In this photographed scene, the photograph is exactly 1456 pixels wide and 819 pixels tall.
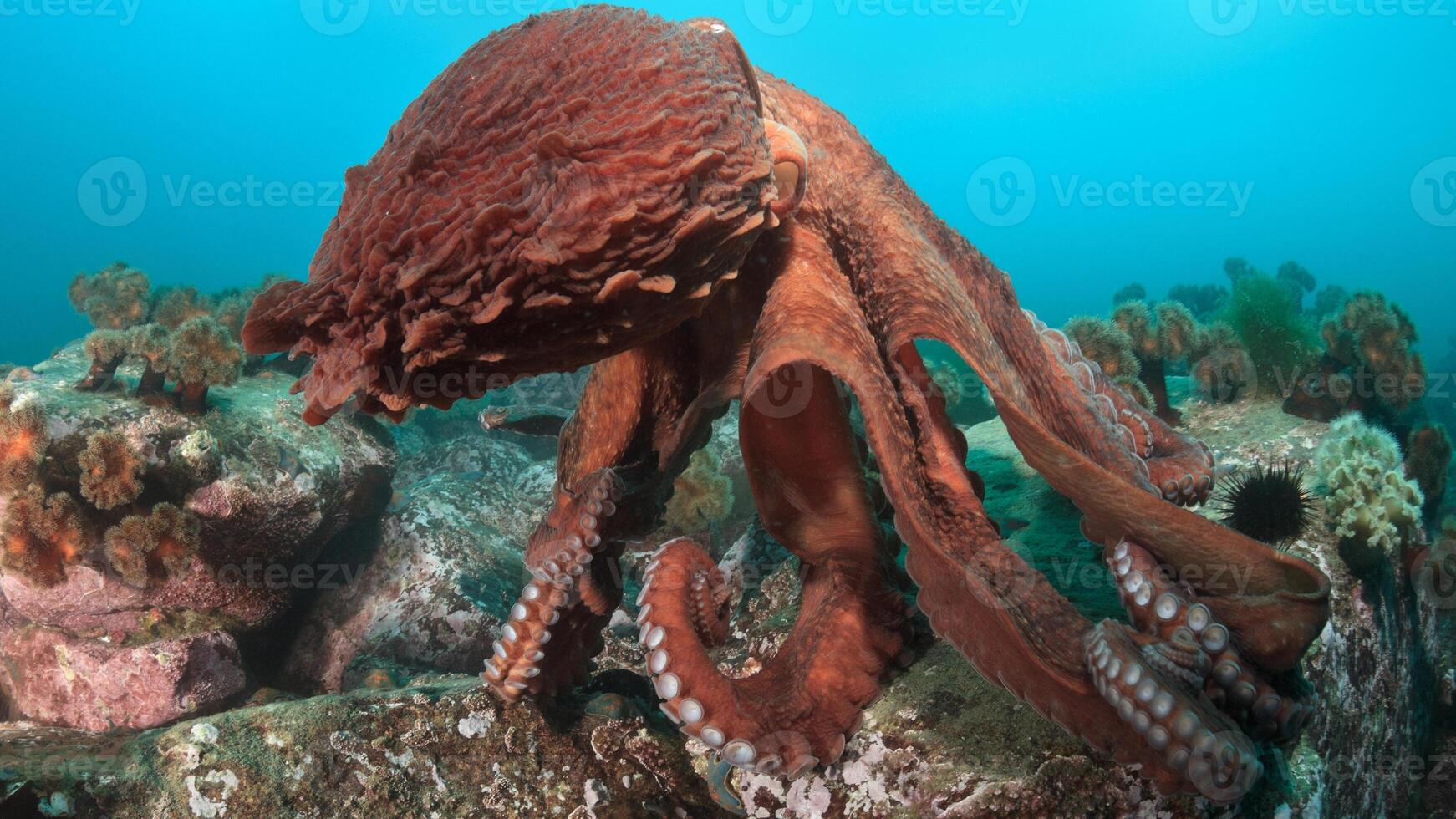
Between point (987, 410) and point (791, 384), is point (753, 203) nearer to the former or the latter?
point (791, 384)

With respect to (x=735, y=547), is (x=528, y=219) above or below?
below

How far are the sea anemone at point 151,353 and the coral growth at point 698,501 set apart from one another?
3891 millimetres

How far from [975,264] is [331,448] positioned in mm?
→ 4977

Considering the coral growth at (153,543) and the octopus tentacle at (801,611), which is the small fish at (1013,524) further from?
the coral growth at (153,543)

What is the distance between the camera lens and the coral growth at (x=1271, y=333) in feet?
17.4

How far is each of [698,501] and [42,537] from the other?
447 cm

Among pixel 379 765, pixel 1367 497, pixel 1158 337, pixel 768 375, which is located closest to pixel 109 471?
pixel 379 765

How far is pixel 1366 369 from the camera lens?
5.03m

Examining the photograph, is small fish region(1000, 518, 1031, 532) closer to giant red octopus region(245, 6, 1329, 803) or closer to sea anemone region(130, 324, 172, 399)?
giant red octopus region(245, 6, 1329, 803)

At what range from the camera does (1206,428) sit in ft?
16.2

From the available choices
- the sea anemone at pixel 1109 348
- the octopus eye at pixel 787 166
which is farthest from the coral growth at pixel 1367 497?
the octopus eye at pixel 787 166

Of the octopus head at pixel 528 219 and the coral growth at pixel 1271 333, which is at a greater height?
the coral growth at pixel 1271 333

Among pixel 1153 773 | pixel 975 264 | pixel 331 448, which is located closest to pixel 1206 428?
pixel 975 264

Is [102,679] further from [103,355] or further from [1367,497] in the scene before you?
[1367,497]
